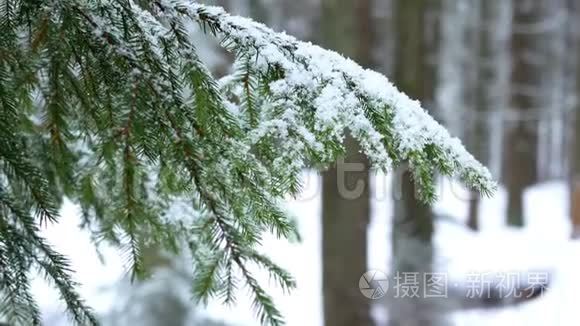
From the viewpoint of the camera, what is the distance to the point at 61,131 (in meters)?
1.48

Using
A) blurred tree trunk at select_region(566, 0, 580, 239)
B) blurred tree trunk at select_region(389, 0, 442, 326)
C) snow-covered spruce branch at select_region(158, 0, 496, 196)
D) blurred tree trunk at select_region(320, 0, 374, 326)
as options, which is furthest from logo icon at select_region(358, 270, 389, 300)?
blurred tree trunk at select_region(566, 0, 580, 239)

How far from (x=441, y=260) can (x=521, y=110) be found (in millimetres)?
5602

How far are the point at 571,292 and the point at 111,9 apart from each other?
5.86 meters

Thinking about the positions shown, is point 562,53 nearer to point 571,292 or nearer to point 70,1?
point 571,292

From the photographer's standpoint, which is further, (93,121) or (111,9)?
(93,121)

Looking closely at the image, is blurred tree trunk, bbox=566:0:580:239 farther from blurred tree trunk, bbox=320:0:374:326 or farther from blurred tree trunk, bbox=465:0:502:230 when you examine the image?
blurred tree trunk, bbox=320:0:374:326

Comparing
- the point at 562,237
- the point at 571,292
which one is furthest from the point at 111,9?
the point at 562,237

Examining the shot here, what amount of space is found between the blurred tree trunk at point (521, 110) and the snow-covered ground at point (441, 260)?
70 centimetres

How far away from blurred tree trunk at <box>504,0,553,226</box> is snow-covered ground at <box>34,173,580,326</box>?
695mm

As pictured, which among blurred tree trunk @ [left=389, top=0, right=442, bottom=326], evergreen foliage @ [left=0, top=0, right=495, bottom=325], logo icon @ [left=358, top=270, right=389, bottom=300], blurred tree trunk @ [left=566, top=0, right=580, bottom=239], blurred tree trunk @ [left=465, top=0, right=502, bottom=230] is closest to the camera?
evergreen foliage @ [left=0, top=0, right=495, bottom=325]

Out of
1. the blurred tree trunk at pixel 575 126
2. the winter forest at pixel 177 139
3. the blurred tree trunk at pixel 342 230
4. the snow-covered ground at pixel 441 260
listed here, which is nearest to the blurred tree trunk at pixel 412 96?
the snow-covered ground at pixel 441 260

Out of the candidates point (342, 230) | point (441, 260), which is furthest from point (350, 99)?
point (441, 260)

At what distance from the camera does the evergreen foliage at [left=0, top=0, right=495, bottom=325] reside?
146 centimetres

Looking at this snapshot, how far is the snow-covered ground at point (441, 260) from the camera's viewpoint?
6.50 metres
